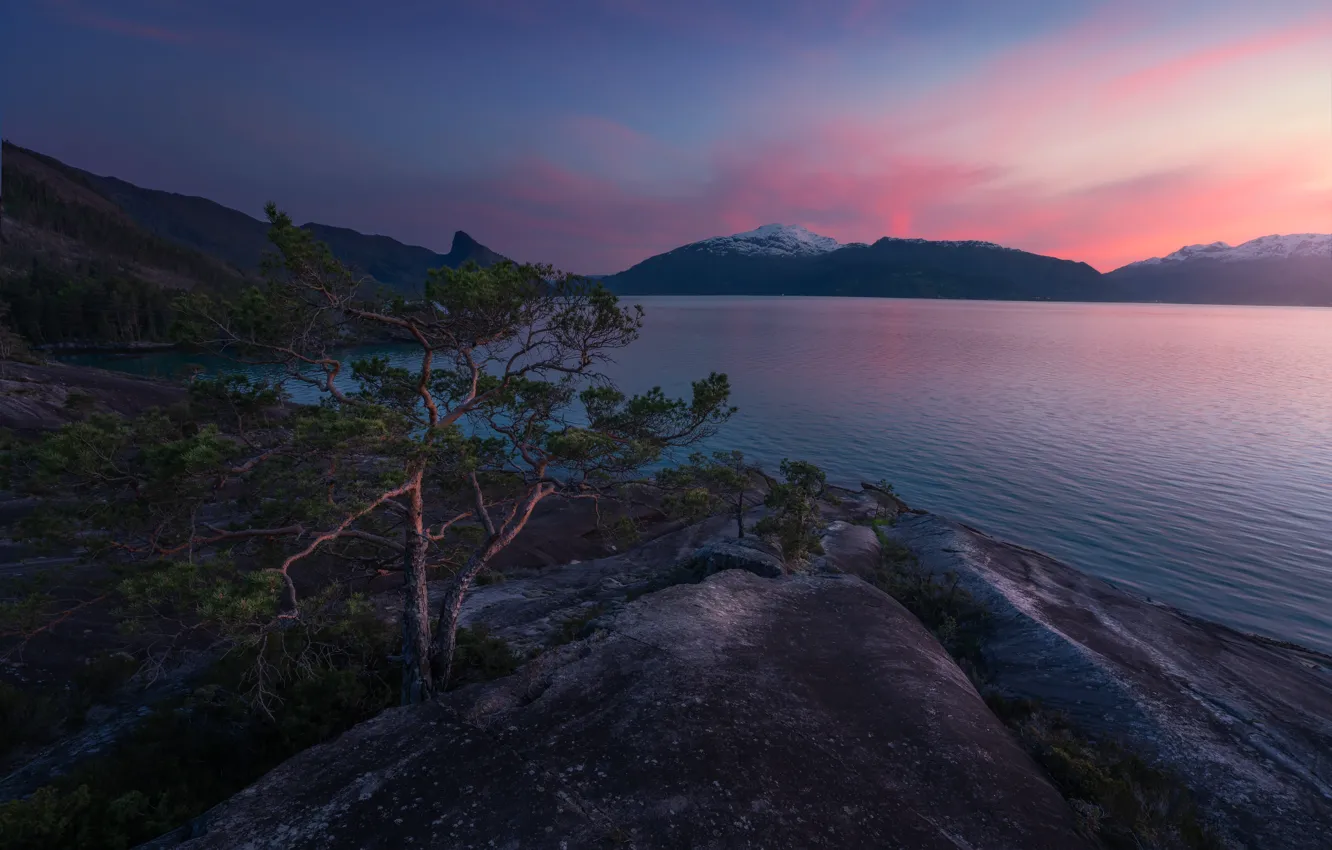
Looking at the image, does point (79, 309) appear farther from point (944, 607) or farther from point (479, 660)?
point (944, 607)

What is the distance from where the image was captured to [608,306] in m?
14.0

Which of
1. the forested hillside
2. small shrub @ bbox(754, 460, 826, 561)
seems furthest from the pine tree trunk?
the forested hillside

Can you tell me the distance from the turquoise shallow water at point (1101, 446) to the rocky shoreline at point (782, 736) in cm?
1093

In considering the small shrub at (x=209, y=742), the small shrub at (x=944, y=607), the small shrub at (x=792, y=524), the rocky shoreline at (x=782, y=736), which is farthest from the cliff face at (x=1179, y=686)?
the small shrub at (x=209, y=742)

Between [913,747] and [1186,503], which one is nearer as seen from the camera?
[913,747]

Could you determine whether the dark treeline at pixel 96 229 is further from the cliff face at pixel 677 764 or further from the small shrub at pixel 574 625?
the cliff face at pixel 677 764

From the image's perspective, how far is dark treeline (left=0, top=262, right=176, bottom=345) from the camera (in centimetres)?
9269

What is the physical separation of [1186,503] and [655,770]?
1894 inches

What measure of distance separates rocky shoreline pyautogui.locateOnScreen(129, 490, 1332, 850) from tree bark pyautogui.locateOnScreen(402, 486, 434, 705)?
1674mm

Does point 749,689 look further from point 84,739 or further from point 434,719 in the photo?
point 84,739

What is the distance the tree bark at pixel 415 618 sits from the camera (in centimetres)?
1363

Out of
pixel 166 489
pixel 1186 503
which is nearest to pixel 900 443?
pixel 1186 503

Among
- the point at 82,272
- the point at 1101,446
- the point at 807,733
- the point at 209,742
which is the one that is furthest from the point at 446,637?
the point at 82,272

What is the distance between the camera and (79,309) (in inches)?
3780
